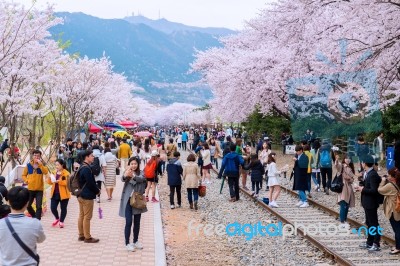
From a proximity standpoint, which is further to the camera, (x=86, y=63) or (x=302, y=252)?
(x=86, y=63)

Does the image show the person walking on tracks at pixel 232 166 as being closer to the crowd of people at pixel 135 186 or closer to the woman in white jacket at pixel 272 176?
the crowd of people at pixel 135 186

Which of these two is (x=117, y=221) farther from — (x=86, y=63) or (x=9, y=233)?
(x=86, y=63)

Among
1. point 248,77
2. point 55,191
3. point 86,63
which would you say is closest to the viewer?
point 55,191

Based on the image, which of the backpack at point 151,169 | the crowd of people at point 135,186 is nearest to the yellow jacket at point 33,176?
the crowd of people at point 135,186

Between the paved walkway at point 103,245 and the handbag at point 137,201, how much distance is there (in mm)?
853

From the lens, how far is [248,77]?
28172mm

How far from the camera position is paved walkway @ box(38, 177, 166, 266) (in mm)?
8117

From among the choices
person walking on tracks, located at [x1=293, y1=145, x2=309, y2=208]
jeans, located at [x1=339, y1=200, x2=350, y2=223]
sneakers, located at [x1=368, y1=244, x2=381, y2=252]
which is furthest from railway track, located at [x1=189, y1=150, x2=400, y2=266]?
person walking on tracks, located at [x1=293, y1=145, x2=309, y2=208]

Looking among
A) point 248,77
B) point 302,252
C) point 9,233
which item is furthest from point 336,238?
point 248,77

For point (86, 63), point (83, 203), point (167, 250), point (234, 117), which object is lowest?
point (167, 250)

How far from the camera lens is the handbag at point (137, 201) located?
847 centimetres

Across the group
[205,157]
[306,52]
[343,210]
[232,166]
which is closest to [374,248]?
[343,210]

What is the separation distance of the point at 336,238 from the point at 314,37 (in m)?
7.81

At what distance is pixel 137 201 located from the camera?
851 cm
